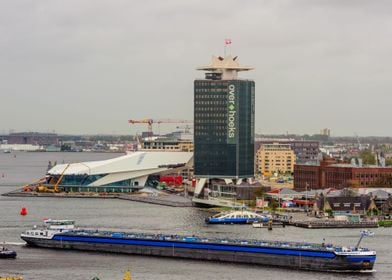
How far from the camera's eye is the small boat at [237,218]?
196 feet

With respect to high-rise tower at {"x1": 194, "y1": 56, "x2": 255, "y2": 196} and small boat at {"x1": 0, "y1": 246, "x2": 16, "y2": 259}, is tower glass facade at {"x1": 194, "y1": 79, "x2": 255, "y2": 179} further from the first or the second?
small boat at {"x1": 0, "y1": 246, "x2": 16, "y2": 259}

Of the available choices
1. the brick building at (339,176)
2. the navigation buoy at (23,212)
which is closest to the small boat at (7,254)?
the navigation buoy at (23,212)

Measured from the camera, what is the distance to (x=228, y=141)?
79250mm

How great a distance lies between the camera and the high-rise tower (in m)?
78.9

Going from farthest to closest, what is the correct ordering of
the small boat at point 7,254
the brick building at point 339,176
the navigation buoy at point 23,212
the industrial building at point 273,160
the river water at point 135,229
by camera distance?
the industrial building at point 273,160
the brick building at point 339,176
the navigation buoy at point 23,212
the small boat at point 7,254
the river water at point 135,229

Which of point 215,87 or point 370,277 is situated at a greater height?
point 215,87

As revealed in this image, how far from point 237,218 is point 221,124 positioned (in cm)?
1951

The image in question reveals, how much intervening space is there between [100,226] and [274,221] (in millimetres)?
8998

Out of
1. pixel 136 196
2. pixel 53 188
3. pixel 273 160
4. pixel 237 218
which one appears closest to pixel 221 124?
pixel 136 196

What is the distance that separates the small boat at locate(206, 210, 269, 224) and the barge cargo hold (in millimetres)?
12267

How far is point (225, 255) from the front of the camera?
4341 cm

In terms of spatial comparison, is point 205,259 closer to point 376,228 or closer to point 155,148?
point 376,228

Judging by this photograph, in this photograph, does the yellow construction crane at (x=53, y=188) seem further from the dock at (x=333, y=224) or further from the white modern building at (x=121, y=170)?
the dock at (x=333, y=224)

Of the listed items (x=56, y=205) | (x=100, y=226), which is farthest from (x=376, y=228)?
(x=56, y=205)
